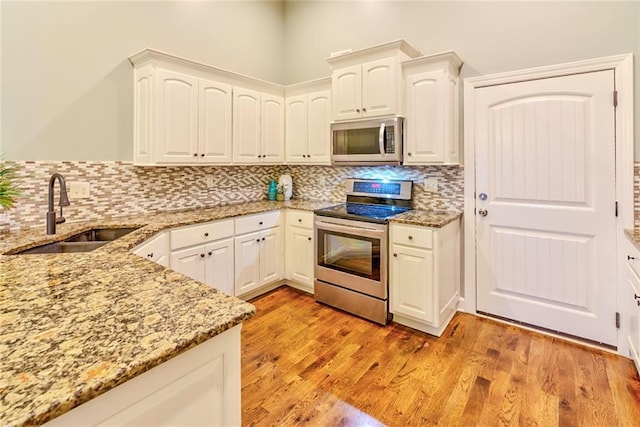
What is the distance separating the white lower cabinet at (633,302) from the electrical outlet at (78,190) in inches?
147

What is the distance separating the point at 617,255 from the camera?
7.76 ft

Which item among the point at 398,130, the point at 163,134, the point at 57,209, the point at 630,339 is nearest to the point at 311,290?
the point at 398,130

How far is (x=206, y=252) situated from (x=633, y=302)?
9.90 feet

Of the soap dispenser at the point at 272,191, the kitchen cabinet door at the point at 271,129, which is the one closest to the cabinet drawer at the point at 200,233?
the kitchen cabinet door at the point at 271,129

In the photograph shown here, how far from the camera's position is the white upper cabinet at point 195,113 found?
8.93 ft

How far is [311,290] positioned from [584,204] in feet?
7.81

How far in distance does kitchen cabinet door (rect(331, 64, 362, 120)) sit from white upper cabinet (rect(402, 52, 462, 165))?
417 millimetres

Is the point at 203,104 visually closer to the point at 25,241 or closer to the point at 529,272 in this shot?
the point at 25,241

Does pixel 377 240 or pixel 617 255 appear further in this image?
pixel 377 240

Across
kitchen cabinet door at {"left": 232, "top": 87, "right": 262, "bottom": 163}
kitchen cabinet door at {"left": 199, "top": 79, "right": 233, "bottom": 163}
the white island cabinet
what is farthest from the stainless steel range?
the white island cabinet

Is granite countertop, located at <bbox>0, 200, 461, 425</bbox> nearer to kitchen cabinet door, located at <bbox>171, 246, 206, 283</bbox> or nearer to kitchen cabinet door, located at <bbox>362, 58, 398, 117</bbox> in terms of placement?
kitchen cabinet door, located at <bbox>171, 246, 206, 283</bbox>

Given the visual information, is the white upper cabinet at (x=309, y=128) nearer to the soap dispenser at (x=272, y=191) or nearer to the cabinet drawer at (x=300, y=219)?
the soap dispenser at (x=272, y=191)

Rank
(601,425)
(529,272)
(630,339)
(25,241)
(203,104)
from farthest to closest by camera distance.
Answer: (203,104)
(529,272)
(630,339)
(25,241)
(601,425)

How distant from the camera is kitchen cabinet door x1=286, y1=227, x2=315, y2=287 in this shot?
3.35 meters
